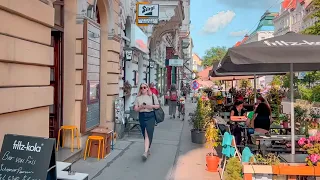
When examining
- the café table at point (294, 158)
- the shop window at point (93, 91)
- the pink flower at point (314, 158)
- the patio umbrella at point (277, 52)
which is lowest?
the café table at point (294, 158)

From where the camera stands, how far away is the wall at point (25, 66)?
4.45 meters

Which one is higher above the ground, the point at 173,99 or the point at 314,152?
the point at 173,99

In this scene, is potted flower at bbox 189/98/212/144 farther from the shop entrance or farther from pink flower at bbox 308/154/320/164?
pink flower at bbox 308/154/320/164

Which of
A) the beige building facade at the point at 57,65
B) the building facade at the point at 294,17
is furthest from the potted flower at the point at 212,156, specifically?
the building facade at the point at 294,17

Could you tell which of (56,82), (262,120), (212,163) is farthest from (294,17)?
(56,82)

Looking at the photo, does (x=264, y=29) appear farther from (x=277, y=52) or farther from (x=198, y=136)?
(x=277, y=52)

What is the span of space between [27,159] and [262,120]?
580 centimetres

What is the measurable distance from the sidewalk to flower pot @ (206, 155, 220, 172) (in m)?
0.12

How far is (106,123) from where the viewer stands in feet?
31.8

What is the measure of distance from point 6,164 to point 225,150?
12.1 feet

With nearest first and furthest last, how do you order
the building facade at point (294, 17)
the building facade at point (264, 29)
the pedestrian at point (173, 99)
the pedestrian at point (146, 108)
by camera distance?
the pedestrian at point (146, 108) < the pedestrian at point (173, 99) < the building facade at point (294, 17) < the building facade at point (264, 29)

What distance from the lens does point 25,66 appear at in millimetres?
4988

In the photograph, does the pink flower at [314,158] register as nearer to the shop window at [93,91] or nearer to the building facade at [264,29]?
the shop window at [93,91]

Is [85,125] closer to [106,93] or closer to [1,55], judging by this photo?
[106,93]
